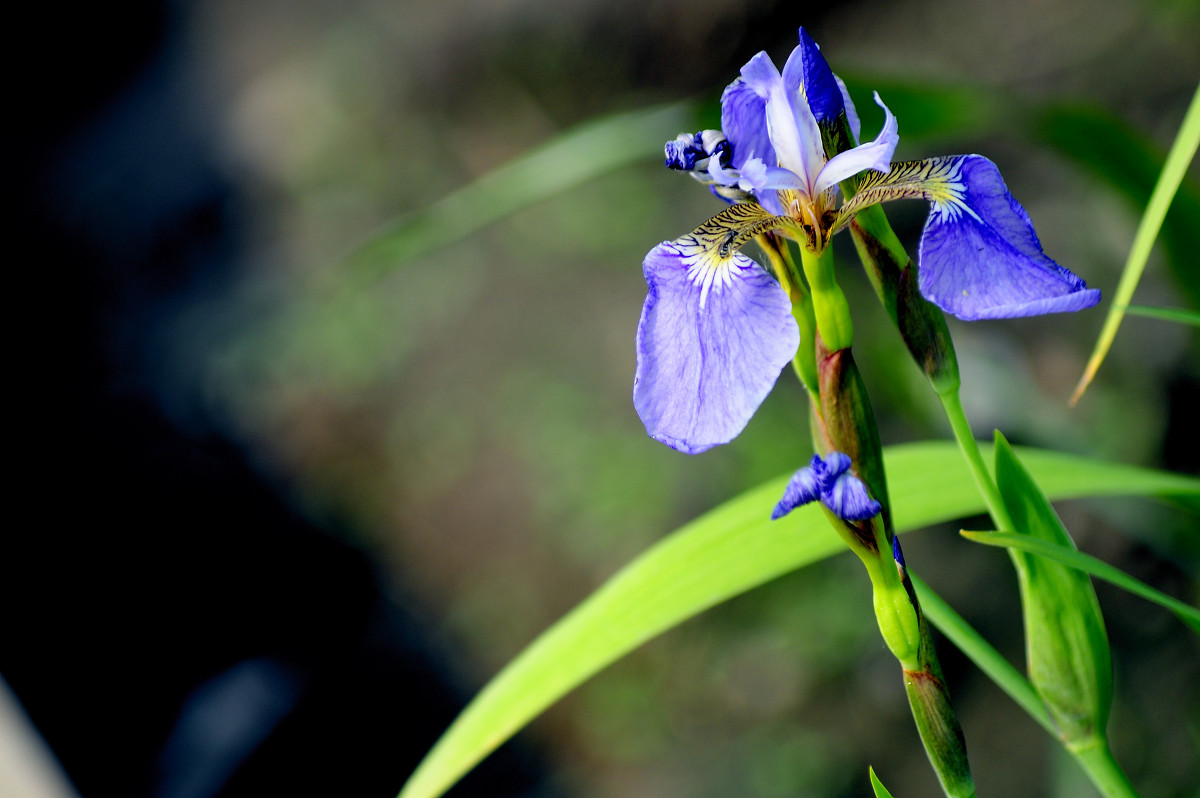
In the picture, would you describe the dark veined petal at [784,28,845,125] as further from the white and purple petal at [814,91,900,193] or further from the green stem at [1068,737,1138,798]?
the green stem at [1068,737,1138,798]

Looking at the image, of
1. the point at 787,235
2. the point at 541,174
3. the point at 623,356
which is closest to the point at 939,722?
the point at 787,235

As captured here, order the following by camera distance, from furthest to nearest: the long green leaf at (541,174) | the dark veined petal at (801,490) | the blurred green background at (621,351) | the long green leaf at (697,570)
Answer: the blurred green background at (621,351), the long green leaf at (541,174), the long green leaf at (697,570), the dark veined petal at (801,490)

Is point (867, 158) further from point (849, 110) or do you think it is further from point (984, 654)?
point (984, 654)

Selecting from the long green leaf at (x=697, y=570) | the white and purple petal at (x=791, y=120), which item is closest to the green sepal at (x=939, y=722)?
the long green leaf at (x=697, y=570)

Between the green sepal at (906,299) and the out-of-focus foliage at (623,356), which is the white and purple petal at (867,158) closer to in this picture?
the green sepal at (906,299)

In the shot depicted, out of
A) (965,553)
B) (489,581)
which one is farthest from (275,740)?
(965,553)

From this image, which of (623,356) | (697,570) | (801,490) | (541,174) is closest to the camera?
(801,490)

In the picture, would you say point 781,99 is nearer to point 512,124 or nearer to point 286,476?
point 512,124
